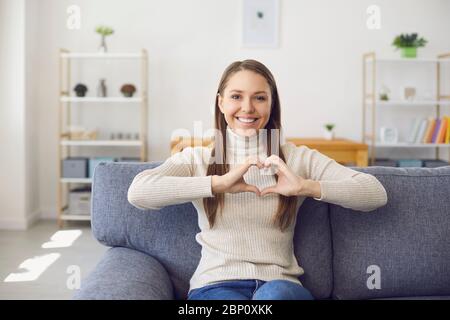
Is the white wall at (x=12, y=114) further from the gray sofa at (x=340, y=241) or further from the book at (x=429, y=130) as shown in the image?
the book at (x=429, y=130)

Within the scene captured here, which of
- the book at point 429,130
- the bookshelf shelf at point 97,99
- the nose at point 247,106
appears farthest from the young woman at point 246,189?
the book at point 429,130

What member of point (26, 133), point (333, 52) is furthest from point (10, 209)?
point (333, 52)

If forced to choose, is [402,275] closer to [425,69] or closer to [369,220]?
[369,220]

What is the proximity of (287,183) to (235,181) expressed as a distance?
14cm

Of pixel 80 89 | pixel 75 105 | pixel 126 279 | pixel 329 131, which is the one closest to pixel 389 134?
pixel 329 131

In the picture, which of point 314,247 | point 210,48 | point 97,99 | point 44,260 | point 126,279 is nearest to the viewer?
point 126,279

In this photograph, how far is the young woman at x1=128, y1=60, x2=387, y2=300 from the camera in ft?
4.93

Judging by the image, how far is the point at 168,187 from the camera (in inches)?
61.0

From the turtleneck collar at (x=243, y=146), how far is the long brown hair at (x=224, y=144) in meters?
0.01

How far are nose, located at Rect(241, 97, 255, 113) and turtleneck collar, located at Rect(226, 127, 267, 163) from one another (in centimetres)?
9

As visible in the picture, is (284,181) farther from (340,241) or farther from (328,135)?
(328,135)

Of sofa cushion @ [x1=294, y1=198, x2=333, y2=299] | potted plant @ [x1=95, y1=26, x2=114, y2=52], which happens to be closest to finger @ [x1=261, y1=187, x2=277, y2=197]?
sofa cushion @ [x1=294, y1=198, x2=333, y2=299]

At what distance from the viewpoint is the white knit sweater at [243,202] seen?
1.53 m

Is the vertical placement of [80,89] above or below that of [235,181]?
above
